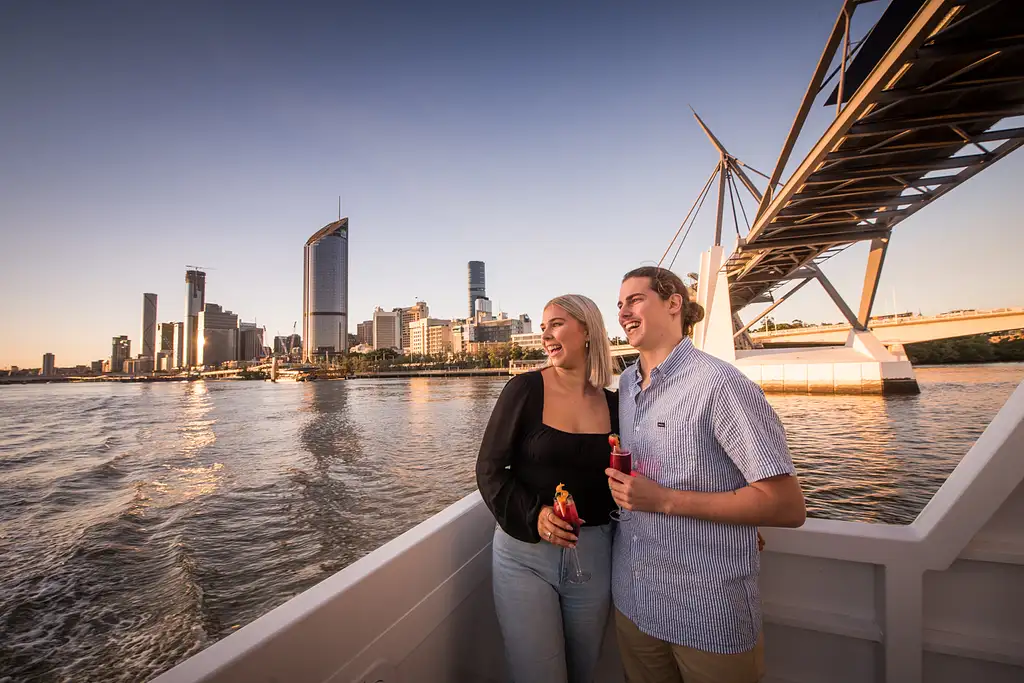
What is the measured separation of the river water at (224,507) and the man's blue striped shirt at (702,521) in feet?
17.1

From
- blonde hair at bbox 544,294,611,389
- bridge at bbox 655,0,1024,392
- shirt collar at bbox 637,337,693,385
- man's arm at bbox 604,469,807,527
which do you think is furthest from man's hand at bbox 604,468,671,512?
bridge at bbox 655,0,1024,392

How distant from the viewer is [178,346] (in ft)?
447

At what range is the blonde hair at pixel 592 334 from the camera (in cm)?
187

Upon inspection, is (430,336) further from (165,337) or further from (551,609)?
(551,609)

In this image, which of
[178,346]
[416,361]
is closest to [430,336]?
[416,361]

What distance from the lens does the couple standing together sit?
4.12ft

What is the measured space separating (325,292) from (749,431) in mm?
172072

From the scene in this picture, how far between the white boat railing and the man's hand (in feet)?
2.42

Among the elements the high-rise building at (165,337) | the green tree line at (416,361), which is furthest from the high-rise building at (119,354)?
the green tree line at (416,361)

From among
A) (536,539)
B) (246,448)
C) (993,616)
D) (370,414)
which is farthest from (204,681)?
(370,414)

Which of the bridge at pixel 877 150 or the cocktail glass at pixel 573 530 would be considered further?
the bridge at pixel 877 150

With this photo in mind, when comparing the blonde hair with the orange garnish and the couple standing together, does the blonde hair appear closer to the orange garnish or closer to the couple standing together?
the couple standing together

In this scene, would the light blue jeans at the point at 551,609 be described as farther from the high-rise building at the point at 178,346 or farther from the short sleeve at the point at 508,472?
the high-rise building at the point at 178,346

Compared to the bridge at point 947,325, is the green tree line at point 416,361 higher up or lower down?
lower down
